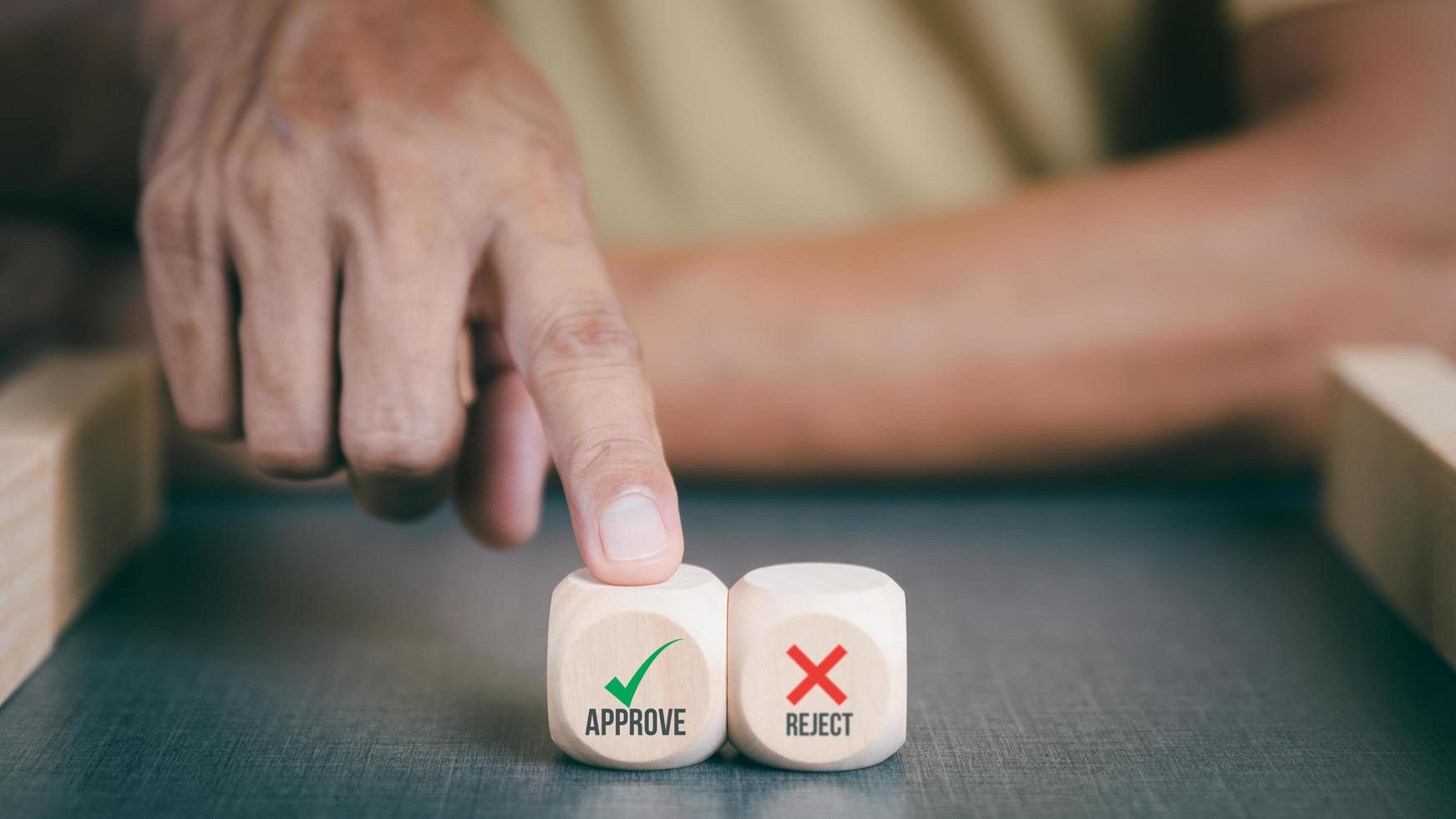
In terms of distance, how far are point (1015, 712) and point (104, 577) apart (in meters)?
0.70

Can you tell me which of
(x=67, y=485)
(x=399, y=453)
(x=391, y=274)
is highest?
(x=391, y=274)

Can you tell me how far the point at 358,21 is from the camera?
93cm

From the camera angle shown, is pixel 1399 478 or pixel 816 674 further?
pixel 1399 478

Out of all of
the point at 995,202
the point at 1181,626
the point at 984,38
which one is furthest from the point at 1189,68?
the point at 1181,626

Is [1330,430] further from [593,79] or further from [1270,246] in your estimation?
[593,79]

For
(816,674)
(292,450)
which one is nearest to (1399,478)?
(816,674)

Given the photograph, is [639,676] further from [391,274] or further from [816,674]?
[391,274]

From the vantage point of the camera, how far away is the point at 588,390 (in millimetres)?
693

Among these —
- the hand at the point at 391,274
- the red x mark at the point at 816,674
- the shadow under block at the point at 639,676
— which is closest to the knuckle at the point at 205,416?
the hand at the point at 391,274

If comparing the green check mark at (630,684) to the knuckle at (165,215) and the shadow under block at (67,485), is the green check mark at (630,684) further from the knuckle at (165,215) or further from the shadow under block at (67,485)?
the knuckle at (165,215)

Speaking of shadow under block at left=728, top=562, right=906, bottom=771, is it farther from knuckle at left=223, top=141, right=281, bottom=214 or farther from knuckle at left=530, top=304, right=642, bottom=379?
knuckle at left=223, top=141, right=281, bottom=214

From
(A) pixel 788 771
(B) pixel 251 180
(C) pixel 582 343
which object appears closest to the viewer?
(A) pixel 788 771

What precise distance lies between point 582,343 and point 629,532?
0.46 ft

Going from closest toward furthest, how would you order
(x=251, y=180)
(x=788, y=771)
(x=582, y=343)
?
(x=788, y=771), (x=582, y=343), (x=251, y=180)
